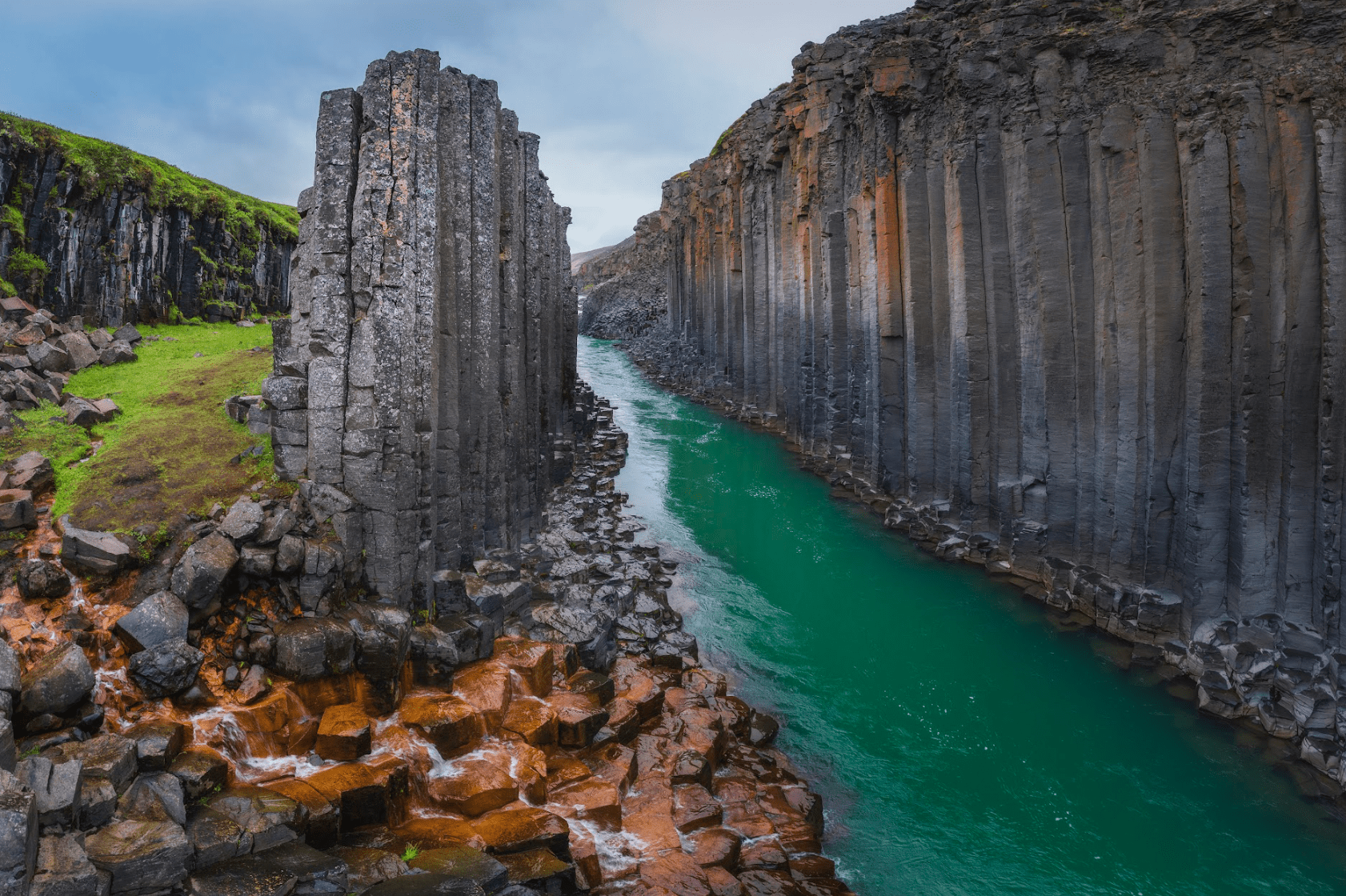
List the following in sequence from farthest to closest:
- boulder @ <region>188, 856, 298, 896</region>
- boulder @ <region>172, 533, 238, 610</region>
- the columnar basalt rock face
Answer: the columnar basalt rock face < boulder @ <region>172, 533, 238, 610</region> < boulder @ <region>188, 856, 298, 896</region>

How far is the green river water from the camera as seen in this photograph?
7.94m

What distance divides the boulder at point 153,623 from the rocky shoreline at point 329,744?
0.06 ft

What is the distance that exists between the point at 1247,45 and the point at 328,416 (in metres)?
12.7

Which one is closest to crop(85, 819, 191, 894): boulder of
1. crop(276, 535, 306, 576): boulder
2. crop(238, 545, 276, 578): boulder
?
crop(238, 545, 276, 578): boulder

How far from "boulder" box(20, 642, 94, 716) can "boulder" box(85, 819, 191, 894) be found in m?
1.29

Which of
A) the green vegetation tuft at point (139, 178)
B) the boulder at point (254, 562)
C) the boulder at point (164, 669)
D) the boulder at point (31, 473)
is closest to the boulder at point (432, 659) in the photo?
the boulder at point (254, 562)

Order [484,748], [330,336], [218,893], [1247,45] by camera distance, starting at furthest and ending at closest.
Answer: [1247,45], [330,336], [484,748], [218,893]

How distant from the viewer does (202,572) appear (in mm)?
7027

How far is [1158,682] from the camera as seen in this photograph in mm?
10812

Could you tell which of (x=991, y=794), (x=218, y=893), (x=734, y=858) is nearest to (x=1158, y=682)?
(x=991, y=794)

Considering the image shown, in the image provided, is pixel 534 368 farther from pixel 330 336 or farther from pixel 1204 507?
pixel 1204 507

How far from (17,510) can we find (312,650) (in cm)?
334

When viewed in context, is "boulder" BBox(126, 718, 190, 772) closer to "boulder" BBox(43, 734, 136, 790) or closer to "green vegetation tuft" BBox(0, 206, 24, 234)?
"boulder" BBox(43, 734, 136, 790)

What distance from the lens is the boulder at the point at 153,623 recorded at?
6500 millimetres
